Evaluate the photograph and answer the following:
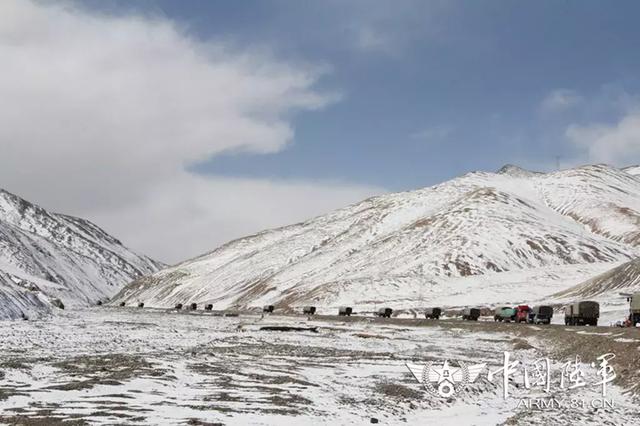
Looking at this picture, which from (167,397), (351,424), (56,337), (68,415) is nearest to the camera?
(68,415)

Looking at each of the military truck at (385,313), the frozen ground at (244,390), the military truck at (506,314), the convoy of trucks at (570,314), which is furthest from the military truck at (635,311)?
the military truck at (385,313)

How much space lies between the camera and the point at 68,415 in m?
18.1

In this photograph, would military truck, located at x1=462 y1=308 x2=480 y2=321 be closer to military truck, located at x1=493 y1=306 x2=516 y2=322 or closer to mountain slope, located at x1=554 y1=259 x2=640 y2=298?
military truck, located at x1=493 y1=306 x2=516 y2=322

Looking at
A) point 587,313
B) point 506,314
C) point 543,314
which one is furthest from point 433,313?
point 587,313

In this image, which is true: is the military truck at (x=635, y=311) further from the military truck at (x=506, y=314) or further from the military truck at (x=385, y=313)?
the military truck at (x=385, y=313)

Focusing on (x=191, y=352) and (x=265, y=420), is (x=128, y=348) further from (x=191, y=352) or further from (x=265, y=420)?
(x=265, y=420)

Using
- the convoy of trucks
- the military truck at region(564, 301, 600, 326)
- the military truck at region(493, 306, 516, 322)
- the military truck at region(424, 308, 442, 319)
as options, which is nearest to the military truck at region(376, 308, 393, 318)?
the military truck at region(424, 308, 442, 319)

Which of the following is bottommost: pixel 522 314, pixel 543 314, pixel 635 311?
pixel 522 314

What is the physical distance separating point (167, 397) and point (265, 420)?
4521 millimetres

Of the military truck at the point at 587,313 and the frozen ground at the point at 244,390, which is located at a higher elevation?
the military truck at the point at 587,313

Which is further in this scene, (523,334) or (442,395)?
(523,334)

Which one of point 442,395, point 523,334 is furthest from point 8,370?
point 523,334

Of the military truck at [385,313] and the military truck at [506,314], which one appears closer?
Result: the military truck at [506,314]

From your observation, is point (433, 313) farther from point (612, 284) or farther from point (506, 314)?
point (612, 284)
